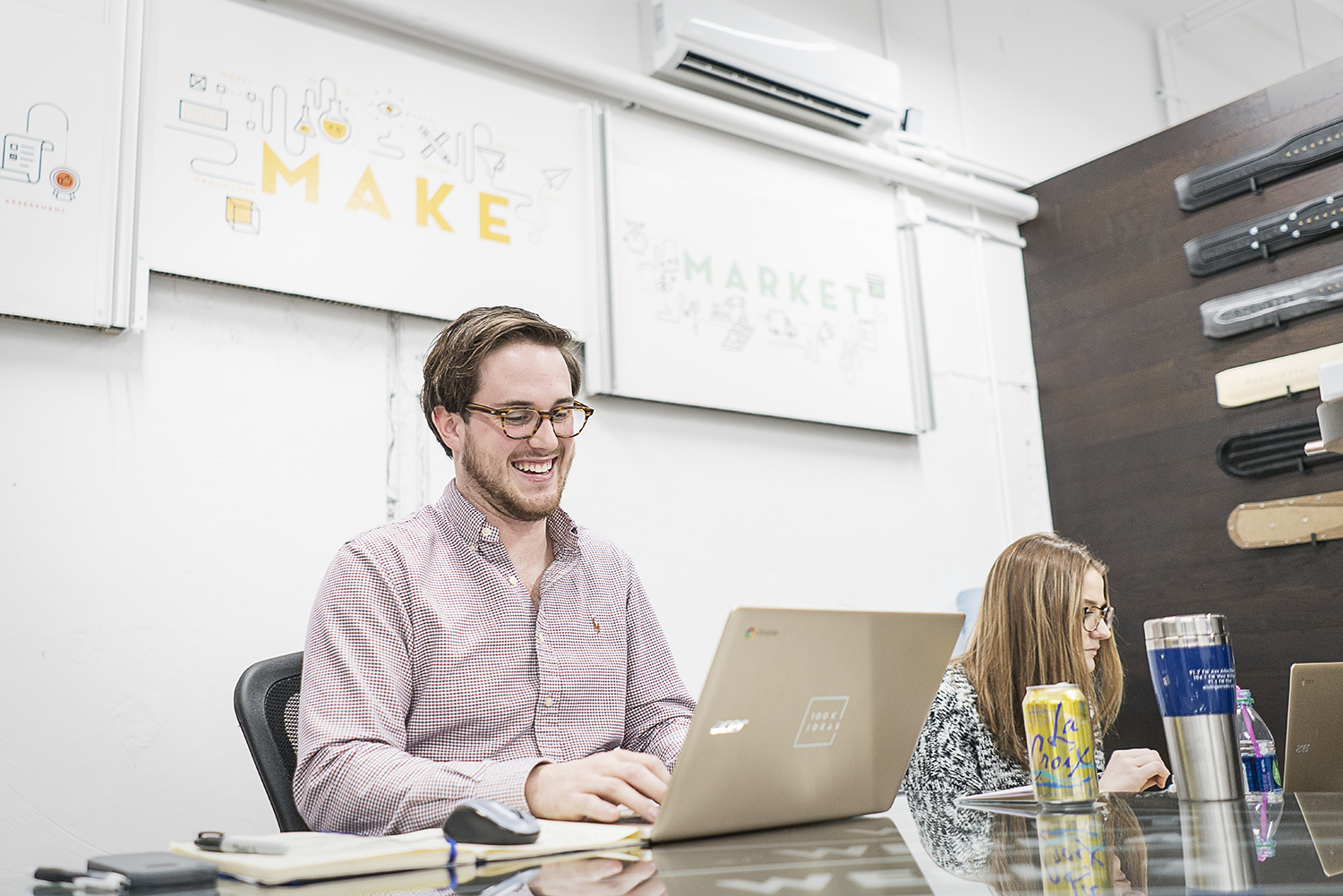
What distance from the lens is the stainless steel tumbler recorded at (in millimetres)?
1199

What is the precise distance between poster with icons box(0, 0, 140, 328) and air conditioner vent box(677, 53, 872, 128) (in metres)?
1.47

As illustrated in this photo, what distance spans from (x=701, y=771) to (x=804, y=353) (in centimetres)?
227

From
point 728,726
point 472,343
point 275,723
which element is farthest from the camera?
point 472,343

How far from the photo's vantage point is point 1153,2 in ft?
14.4

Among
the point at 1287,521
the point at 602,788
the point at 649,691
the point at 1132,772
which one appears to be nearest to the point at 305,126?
the point at 649,691

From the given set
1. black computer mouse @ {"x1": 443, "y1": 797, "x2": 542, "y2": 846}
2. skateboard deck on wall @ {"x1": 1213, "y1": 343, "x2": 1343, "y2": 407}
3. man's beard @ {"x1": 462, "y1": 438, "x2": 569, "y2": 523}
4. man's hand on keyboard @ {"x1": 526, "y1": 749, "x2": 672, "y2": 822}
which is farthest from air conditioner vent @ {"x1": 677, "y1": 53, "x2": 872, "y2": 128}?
black computer mouse @ {"x1": 443, "y1": 797, "x2": 542, "y2": 846}

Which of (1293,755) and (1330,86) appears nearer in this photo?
(1293,755)

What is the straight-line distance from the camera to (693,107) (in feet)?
9.89

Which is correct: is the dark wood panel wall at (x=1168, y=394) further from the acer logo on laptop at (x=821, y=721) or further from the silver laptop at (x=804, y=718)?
the acer logo on laptop at (x=821, y=721)

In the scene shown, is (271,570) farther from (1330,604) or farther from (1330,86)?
(1330,86)

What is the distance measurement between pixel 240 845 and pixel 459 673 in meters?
0.60

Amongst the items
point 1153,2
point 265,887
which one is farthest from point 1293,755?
point 1153,2

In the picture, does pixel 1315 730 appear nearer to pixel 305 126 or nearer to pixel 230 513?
pixel 230 513

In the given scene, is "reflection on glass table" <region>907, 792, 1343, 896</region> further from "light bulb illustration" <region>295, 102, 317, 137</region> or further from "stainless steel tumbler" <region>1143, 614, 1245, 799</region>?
"light bulb illustration" <region>295, 102, 317, 137</region>
